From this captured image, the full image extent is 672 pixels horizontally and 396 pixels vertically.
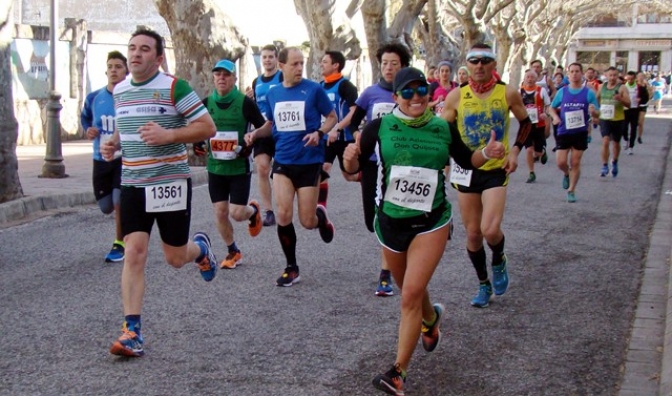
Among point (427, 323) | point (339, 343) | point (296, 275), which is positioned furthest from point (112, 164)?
point (427, 323)

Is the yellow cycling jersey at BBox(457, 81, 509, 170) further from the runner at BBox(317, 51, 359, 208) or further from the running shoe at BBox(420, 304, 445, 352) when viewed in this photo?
the running shoe at BBox(420, 304, 445, 352)

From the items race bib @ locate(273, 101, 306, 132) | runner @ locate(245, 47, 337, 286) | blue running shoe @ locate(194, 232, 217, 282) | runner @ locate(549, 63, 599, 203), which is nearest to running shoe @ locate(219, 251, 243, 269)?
runner @ locate(245, 47, 337, 286)

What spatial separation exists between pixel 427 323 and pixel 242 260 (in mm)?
3600

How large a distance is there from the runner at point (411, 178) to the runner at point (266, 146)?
555 cm

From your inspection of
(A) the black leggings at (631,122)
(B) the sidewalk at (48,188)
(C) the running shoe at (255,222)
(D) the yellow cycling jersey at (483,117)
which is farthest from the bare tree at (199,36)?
(D) the yellow cycling jersey at (483,117)

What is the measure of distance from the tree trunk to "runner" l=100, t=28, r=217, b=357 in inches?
257

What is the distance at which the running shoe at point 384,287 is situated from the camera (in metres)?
7.41

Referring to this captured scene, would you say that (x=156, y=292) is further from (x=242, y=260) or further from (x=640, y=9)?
(x=640, y=9)

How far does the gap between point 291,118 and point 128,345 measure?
3171 mm

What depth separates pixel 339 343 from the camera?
6000mm

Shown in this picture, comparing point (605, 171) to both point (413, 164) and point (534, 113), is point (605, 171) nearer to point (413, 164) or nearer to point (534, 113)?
point (534, 113)

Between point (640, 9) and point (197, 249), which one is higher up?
point (640, 9)

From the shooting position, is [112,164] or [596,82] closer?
[112,164]

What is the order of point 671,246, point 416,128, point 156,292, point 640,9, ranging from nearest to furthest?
point 416,128
point 156,292
point 671,246
point 640,9
